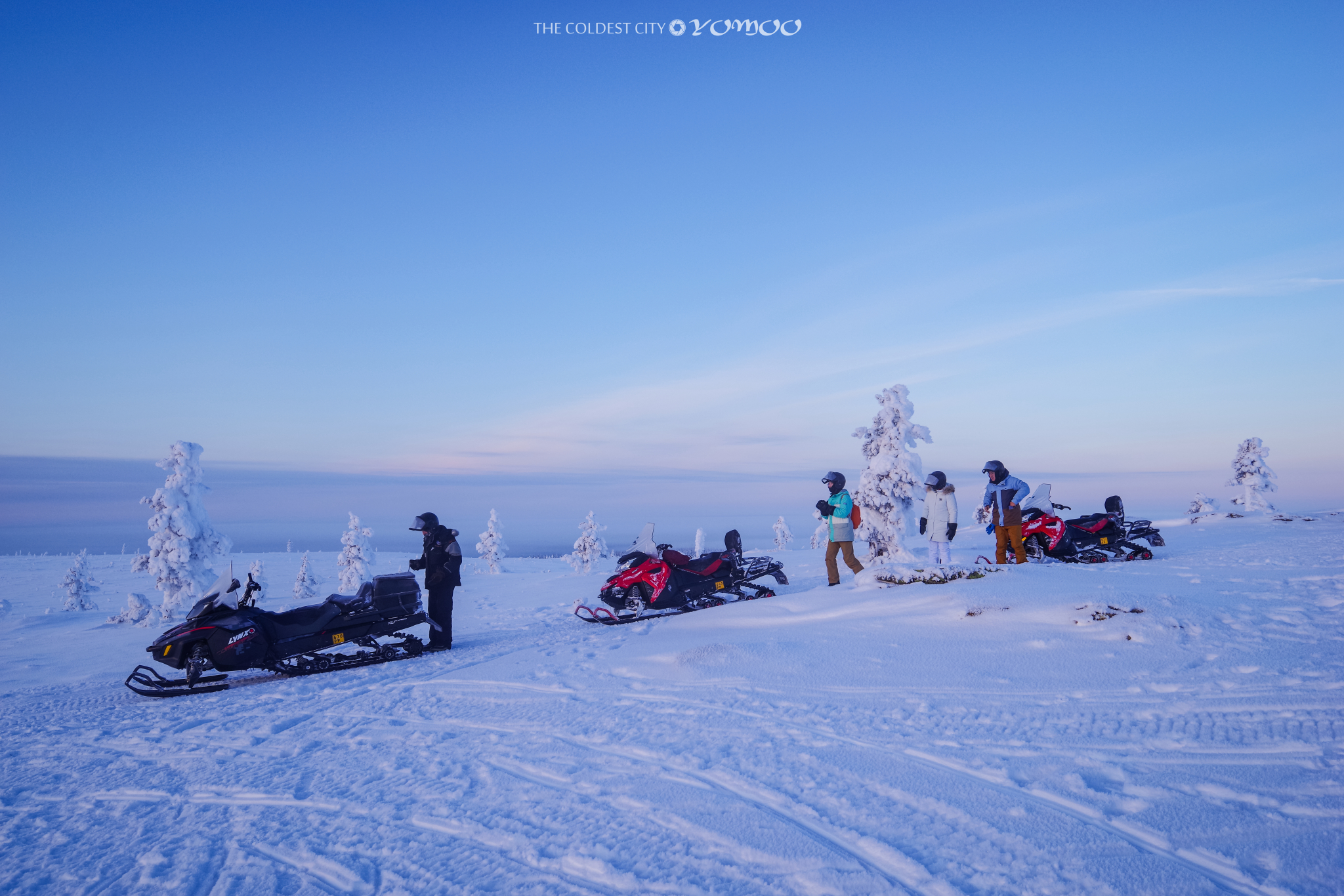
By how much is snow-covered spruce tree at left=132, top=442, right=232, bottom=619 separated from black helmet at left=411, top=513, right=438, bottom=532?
18.8 metres

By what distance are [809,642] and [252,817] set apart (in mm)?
6088

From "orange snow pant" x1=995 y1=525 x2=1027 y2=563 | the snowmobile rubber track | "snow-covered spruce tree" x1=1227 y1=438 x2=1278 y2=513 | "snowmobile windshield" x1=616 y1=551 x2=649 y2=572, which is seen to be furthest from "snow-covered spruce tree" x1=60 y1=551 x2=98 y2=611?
"snow-covered spruce tree" x1=1227 y1=438 x2=1278 y2=513

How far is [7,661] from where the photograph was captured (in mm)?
14000

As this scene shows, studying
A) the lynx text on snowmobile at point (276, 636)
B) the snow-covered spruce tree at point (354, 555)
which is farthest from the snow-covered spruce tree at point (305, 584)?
the lynx text on snowmobile at point (276, 636)

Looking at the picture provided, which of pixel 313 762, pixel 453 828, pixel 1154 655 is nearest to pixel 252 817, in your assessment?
pixel 313 762

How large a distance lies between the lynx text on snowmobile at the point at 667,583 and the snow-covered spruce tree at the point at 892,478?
388 inches

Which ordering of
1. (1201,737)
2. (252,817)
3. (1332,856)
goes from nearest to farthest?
(1332,856) → (252,817) → (1201,737)

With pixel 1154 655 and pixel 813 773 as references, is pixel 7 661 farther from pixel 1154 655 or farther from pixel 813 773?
pixel 1154 655

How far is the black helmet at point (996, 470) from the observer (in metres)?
13.6

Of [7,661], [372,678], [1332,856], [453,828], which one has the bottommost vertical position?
[7,661]

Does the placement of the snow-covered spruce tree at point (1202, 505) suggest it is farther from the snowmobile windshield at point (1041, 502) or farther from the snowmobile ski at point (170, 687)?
the snowmobile ski at point (170, 687)

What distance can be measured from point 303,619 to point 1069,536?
613 inches

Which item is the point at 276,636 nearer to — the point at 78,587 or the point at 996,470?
the point at 996,470

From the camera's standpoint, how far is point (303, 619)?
29.8 ft
